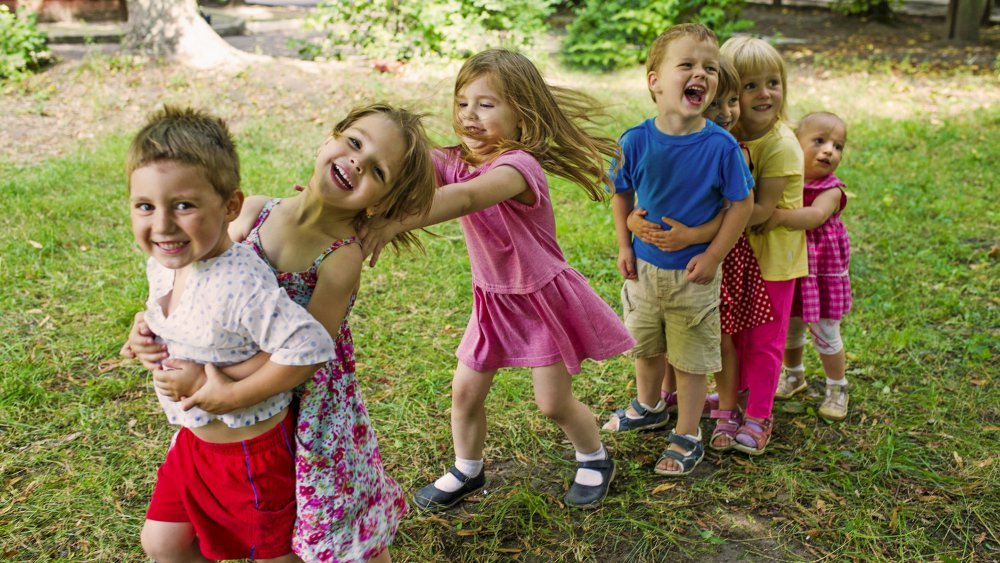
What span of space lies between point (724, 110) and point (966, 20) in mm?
10999

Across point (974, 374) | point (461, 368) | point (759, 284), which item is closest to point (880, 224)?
point (974, 374)

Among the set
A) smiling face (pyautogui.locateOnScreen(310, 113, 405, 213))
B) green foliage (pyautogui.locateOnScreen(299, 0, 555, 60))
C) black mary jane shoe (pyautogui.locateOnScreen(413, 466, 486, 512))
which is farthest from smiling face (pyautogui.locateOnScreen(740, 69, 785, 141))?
green foliage (pyautogui.locateOnScreen(299, 0, 555, 60))

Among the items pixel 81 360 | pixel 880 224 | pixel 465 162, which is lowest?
pixel 880 224

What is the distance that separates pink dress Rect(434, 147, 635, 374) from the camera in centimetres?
256

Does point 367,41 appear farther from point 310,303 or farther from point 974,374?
point 310,303

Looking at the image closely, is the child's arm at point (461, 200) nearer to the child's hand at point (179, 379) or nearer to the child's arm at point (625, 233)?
the child's hand at point (179, 379)

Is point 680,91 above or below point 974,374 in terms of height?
above

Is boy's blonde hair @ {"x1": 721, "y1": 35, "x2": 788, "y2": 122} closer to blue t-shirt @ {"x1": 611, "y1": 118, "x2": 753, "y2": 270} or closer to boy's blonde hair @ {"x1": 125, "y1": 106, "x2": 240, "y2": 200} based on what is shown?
blue t-shirt @ {"x1": 611, "y1": 118, "x2": 753, "y2": 270}

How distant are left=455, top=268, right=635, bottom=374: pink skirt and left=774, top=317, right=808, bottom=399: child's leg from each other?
3.96 feet

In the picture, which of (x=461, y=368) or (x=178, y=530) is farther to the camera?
(x=461, y=368)

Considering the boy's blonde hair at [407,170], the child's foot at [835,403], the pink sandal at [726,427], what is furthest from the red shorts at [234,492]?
the child's foot at [835,403]

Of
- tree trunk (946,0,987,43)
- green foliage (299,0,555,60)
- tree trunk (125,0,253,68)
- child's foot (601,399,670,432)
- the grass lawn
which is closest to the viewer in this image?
the grass lawn

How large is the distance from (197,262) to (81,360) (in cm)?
237

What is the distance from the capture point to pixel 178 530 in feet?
6.56
